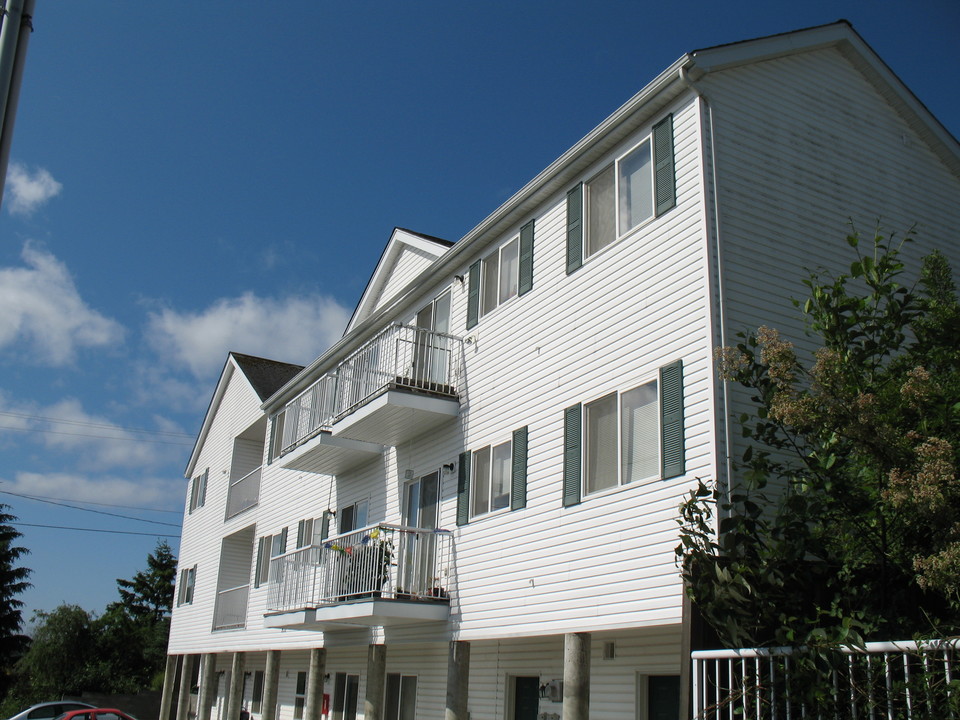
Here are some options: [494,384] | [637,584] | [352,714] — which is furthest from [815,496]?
[352,714]

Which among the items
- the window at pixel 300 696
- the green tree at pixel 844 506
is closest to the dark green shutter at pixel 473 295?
the green tree at pixel 844 506

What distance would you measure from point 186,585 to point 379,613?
65.7 feet

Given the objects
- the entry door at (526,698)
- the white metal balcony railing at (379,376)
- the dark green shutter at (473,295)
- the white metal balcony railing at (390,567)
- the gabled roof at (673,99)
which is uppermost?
the gabled roof at (673,99)

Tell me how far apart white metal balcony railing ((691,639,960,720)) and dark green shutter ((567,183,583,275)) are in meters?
6.53

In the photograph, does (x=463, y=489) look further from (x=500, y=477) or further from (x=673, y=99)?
(x=673, y=99)

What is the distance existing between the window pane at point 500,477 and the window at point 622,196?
10.2 ft

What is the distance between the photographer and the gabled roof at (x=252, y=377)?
30.8m

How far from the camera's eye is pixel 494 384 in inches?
619

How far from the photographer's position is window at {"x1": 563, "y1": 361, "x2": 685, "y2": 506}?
11234 millimetres

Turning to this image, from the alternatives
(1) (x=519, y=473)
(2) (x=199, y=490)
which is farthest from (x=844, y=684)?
(2) (x=199, y=490)

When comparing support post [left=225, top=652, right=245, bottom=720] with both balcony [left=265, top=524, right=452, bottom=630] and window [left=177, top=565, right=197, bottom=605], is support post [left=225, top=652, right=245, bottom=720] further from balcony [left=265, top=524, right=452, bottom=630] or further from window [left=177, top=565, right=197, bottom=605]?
balcony [left=265, top=524, right=452, bottom=630]

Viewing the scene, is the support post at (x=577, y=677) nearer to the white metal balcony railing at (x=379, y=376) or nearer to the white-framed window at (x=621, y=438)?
the white-framed window at (x=621, y=438)

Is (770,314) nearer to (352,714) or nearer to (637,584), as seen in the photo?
(637,584)

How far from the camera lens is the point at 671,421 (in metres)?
11.2
